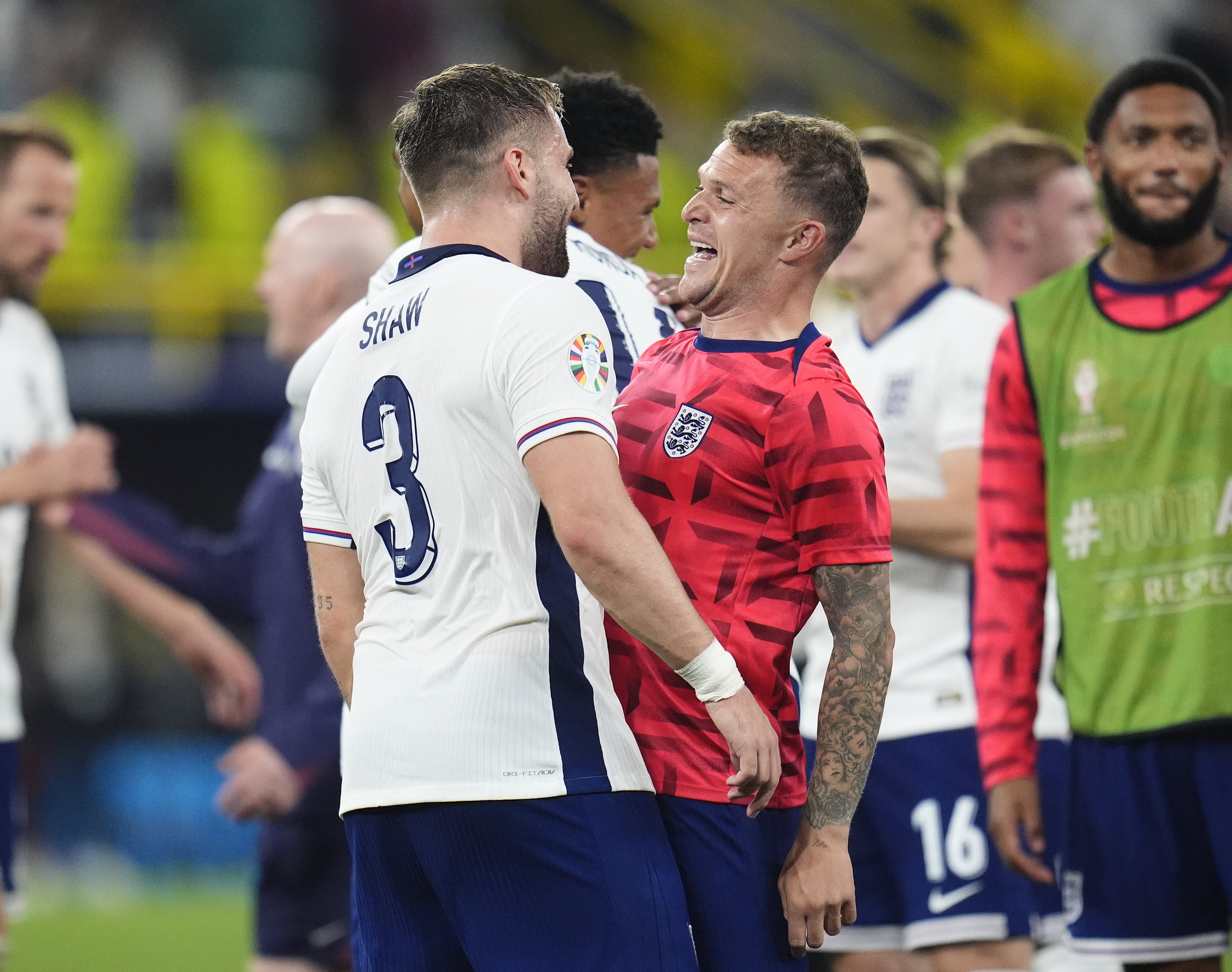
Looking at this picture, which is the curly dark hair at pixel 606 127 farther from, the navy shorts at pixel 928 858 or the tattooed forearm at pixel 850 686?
the navy shorts at pixel 928 858

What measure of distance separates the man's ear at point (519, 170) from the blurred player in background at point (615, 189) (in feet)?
2.08

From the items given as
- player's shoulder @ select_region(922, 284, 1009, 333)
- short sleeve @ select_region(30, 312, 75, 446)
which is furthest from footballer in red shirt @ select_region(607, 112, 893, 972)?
short sleeve @ select_region(30, 312, 75, 446)

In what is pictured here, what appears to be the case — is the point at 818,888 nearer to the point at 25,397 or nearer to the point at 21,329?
the point at 25,397

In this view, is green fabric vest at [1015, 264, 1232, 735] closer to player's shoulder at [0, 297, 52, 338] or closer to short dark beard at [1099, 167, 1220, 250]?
short dark beard at [1099, 167, 1220, 250]

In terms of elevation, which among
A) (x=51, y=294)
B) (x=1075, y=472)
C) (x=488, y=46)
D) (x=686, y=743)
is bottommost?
(x=686, y=743)

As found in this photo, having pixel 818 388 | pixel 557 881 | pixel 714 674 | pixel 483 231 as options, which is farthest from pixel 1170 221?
pixel 557 881

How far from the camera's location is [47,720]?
480 inches

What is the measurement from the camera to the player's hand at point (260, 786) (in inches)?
215

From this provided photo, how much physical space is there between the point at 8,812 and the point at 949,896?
3.19 meters

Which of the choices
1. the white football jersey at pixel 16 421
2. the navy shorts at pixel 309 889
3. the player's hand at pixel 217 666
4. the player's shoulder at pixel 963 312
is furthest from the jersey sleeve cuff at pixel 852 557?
the player's hand at pixel 217 666

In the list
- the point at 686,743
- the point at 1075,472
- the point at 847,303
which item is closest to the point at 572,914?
the point at 686,743

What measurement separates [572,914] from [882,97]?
12.7 m

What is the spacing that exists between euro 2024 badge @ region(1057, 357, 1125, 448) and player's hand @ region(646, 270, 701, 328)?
3.15 feet

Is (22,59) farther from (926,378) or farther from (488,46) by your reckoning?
(926,378)
